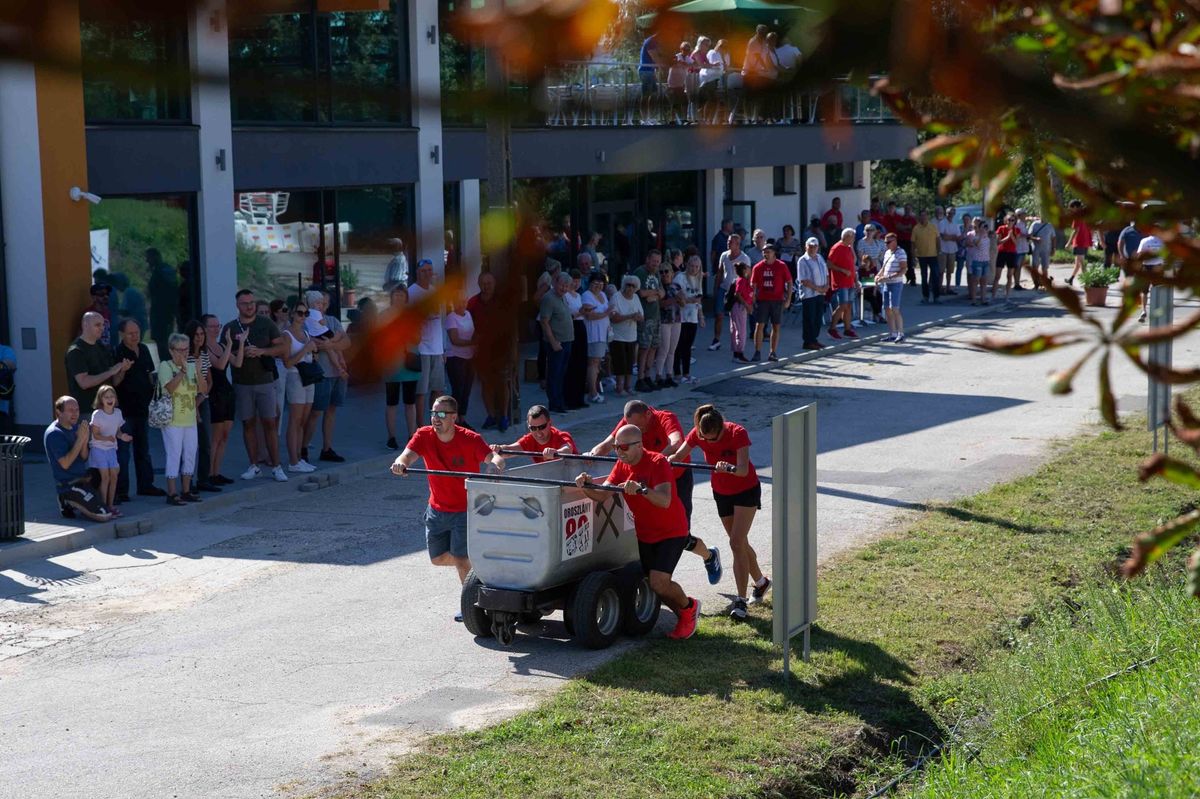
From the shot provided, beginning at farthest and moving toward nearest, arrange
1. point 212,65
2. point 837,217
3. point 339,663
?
point 837,217 < point 339,663 < point 212,65

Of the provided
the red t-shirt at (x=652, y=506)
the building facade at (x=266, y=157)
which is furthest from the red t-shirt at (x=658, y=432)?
the building facade at (x=266, y=157)

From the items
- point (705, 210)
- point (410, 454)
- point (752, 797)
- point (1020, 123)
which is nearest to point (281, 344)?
point (410, 454)

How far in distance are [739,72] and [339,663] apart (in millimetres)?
8087

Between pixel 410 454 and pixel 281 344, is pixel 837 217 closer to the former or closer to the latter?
pixel 281 344

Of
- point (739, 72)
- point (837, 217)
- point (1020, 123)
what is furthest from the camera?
point (837, 217)

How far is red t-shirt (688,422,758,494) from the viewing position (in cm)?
1052

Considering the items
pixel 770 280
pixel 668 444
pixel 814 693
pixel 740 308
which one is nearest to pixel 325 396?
pixel 668 444

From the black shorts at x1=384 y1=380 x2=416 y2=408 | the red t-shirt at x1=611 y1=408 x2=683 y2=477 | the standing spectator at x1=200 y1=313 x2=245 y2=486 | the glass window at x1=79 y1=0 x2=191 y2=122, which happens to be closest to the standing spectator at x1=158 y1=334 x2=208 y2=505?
the standing spectator at x1=200 y1=313 x2=245 y2=486

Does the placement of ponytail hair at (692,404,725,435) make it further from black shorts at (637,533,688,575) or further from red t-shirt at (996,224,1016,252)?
red t-shirt at (996,224,1016,252)

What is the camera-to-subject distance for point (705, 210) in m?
32.4

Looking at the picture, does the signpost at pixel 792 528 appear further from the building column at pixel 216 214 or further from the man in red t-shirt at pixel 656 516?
the building column at pixel 216 214

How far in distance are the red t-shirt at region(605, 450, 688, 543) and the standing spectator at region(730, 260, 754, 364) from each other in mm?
13642

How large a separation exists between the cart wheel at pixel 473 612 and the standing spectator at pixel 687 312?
11798 millimetres

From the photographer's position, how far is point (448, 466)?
34.9 feet
